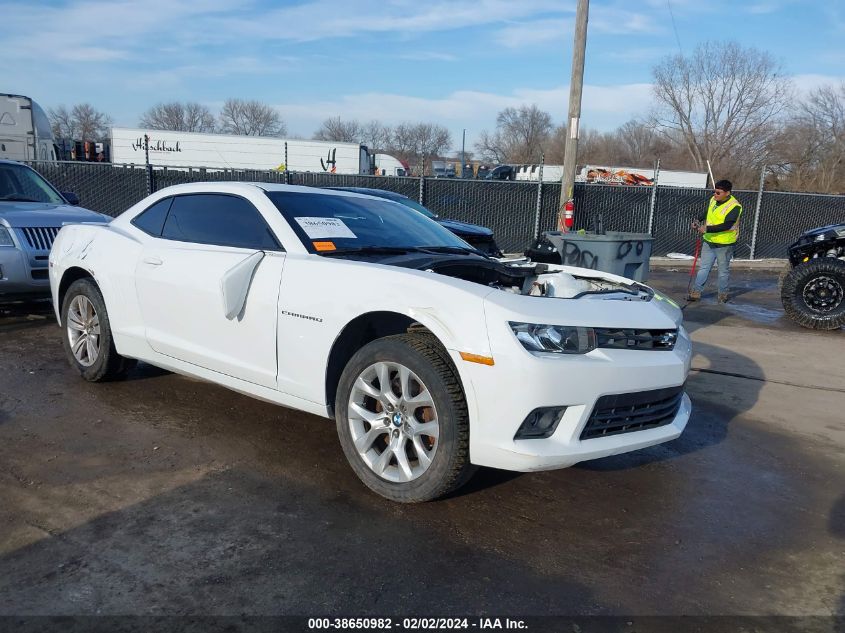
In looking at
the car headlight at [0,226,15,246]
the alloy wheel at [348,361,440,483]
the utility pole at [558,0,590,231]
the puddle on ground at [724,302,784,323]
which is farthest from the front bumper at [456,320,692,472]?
the utility pole at [558,0,590,231]

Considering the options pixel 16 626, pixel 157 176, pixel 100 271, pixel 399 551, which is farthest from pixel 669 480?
pixel 157 176

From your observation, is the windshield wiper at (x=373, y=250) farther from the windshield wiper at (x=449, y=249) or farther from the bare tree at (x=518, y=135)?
the bare tree at (x=518, y=135)

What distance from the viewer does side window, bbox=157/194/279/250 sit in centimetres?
413

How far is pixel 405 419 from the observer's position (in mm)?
3326

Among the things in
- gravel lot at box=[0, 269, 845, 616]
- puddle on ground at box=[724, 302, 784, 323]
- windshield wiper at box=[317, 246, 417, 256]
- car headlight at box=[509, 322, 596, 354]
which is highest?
windshield wiper at box=[317, 246, 417, 256]

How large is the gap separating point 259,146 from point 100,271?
988 inches

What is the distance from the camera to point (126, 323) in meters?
4.72

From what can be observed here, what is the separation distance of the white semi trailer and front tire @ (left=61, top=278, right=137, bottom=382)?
23747 mm

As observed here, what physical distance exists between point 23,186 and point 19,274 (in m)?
1.80

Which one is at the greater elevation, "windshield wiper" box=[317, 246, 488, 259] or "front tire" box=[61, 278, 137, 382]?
"windshield wiper" box=[317, 246, 488, 259]

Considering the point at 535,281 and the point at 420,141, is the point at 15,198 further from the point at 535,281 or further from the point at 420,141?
the point at 420,141

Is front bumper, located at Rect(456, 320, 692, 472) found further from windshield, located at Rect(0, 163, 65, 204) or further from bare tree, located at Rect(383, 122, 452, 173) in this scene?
bare tree, located at Rect(383, 122, 452, 173)

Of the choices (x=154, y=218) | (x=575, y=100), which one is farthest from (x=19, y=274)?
(x=575, y=100)

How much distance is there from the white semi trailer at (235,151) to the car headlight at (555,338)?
2610cm
